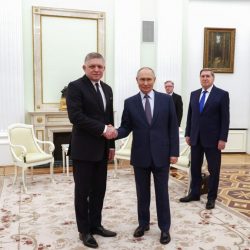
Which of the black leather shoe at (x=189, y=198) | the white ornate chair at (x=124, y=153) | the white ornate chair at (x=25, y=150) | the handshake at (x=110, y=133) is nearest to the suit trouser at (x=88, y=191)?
the handshake at (x=110, y=133)

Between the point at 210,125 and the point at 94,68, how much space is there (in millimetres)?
1788

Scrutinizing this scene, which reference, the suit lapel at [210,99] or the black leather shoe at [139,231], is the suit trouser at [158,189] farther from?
the suit lapel at [210,99]

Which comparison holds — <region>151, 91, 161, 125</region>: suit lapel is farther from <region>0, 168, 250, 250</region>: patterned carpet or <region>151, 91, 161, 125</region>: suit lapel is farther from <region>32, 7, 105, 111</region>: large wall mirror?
<region>32, 7, 105, 111</region>: large wall mirror

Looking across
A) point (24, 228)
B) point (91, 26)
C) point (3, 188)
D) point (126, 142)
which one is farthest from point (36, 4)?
point (24, 228)

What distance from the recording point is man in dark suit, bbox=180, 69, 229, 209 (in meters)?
3.88

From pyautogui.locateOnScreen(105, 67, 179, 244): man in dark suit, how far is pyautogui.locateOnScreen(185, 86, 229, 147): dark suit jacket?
42.2 inches

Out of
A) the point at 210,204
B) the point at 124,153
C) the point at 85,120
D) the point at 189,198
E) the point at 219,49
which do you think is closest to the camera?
the point at 85,120

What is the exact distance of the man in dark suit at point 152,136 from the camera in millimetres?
2926

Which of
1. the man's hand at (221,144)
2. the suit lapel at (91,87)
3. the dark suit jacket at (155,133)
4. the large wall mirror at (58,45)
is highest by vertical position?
the large wall mirror at (58,45)

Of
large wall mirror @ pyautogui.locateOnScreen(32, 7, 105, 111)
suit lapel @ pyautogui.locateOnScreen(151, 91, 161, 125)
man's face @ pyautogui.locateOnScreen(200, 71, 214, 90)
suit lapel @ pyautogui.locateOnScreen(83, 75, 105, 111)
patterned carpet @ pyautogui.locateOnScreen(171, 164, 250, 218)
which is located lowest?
patterned carpet @ pyautogui.locateOnScreen(171, 164, 250, 218)

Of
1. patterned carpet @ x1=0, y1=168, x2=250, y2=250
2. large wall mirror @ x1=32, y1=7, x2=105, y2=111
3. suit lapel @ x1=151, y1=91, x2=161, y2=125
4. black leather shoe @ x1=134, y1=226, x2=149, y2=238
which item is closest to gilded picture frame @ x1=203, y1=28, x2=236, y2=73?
large wall mirror @ x1=32, y1=7, x2=105, y2=111

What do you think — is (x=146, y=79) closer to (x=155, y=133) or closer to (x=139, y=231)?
(x=155, y=133)

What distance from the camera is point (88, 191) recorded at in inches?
116

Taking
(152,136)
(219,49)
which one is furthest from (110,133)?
(219,49)
